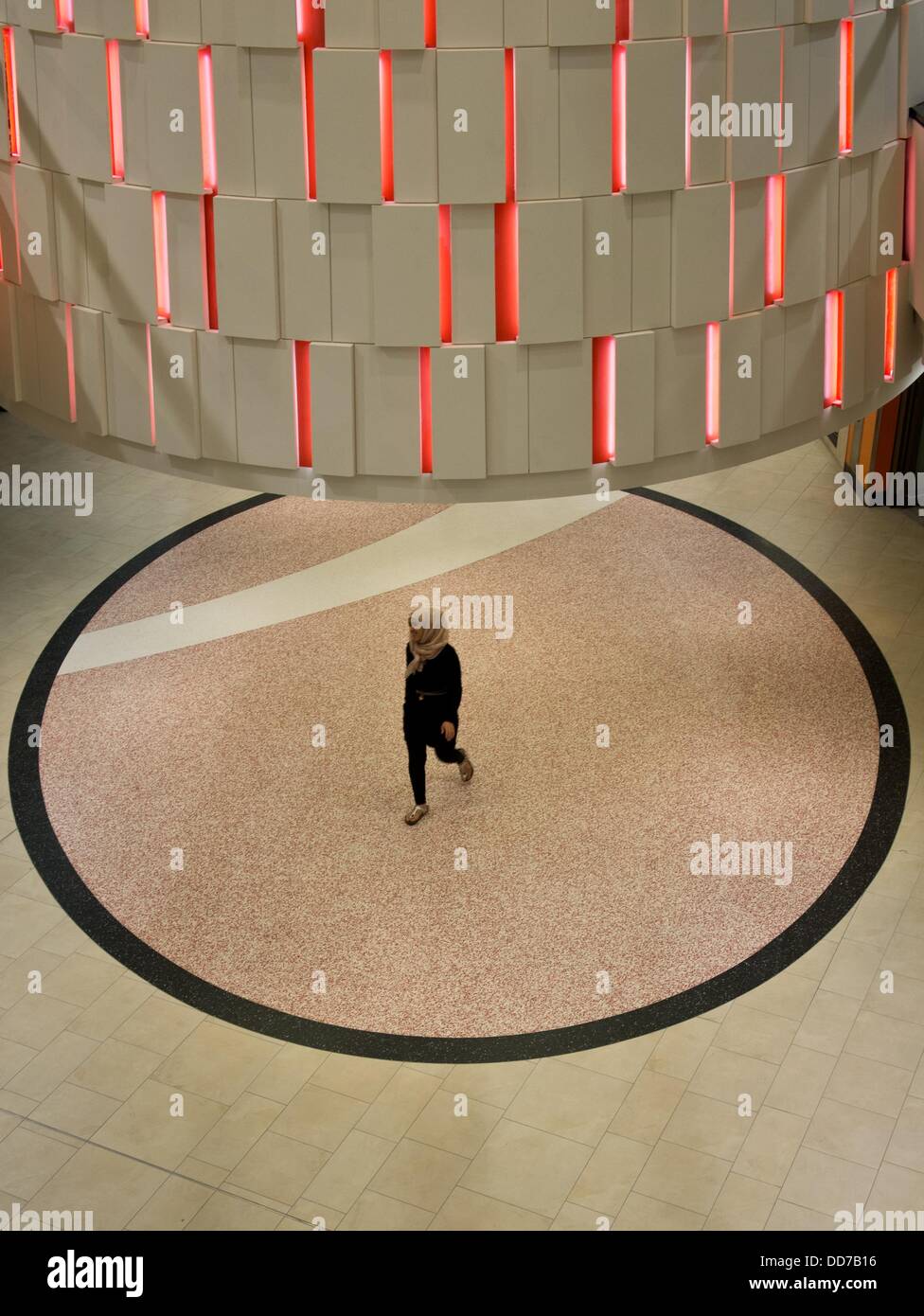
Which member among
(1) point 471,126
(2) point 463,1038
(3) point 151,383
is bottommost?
(2) point 463,1038

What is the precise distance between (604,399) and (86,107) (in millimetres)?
1531

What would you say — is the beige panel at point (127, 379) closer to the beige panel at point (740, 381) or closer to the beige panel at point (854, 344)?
the beige panel at point (740, 381)

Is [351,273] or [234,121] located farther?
[351,273]

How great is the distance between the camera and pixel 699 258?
13.0 ft

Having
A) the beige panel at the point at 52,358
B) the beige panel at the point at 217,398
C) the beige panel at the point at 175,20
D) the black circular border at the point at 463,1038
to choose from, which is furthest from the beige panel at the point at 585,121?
the black circular border at the point at 463,1038

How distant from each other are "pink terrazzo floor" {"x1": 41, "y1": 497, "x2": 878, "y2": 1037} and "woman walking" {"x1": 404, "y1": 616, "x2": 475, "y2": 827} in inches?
17.6

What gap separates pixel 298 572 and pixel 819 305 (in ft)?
33.2

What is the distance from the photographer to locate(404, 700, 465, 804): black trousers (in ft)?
33.1

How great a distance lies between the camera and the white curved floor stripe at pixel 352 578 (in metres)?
12.8

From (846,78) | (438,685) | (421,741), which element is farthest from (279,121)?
(421,741)

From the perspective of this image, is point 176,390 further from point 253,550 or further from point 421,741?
point 253,550

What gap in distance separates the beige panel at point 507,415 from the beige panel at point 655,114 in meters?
0.55

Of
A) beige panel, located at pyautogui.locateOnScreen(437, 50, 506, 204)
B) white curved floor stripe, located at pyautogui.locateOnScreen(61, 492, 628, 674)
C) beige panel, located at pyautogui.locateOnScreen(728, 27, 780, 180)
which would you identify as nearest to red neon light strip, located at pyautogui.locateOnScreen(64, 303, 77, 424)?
beige panel, located at pyautogui.locateOnScreen(437, 50, 506, 204)
